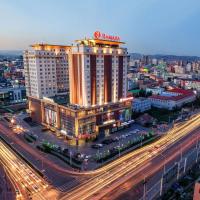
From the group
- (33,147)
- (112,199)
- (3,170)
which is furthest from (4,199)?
(33,147)

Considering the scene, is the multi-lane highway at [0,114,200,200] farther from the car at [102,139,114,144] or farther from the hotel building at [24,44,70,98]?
the hotel building at [24,44,70,98]

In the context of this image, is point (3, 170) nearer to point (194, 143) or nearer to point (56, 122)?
point (56, 122)

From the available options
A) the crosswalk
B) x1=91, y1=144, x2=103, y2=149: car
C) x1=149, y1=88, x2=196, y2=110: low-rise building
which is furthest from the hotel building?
x1=149, y1=88, x2=196, y2=110: low-rise building

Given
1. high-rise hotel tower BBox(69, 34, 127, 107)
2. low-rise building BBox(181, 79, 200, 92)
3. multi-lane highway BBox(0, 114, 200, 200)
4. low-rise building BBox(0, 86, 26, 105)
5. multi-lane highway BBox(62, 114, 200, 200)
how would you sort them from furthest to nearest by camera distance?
low-rise building BBox(181, 79, 200, 92), low-rise building BBox(0, 86, 26, 105), high-rise hotel tower BBox(69, 34, 127, 107), multi-lane highway BBox(0, 114, 200, 200), multi-lane highway BBox(62, 114, 200, 200)

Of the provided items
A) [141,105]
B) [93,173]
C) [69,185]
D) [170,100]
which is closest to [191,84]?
[170,100]

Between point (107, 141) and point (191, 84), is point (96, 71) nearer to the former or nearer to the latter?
point (107, 141)

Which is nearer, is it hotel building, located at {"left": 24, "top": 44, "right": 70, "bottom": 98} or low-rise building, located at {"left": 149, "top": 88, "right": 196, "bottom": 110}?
hotel building, located at {"left": 24, "top": 44, "right": 70, "bottom": 98}

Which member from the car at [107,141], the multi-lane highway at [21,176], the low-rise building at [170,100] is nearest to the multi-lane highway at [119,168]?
the multi-lane highway at [21,176]
